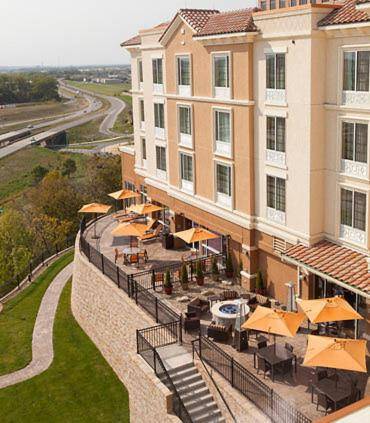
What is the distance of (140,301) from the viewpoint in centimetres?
2525

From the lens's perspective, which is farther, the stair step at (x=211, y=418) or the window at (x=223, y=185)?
the window at (x=223, y=185)

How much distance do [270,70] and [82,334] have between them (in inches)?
707

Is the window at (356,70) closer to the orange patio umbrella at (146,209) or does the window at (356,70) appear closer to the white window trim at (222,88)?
the white window trim at (222,88)

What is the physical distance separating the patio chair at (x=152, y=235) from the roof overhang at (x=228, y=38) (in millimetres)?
12377

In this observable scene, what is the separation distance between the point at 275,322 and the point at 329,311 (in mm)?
1930

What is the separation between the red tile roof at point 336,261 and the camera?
19812 mm

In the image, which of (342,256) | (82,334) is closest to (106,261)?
(82,334)

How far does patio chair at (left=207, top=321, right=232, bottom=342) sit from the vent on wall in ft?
16.3

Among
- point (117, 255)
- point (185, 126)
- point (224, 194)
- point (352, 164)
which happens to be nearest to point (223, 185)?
point (224, 194)

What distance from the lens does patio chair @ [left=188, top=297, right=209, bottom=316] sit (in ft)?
77.5

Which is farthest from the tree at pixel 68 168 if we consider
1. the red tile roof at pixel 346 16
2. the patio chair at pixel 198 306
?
the red tile roof at pixel 346 16

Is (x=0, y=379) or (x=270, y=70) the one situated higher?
(x=270, y=70)

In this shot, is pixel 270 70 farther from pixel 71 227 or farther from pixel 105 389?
pixel 71 227

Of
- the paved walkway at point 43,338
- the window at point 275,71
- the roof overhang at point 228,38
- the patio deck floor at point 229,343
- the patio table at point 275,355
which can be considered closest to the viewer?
the patio deck floor at point 229,343
